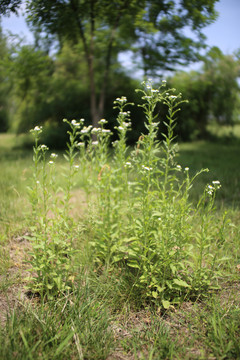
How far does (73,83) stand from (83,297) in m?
8.42

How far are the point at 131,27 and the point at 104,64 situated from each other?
62.4 inches

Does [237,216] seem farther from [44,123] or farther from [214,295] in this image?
[44,123]

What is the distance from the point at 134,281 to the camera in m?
2.42

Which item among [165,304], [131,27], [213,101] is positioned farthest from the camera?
[213,101]

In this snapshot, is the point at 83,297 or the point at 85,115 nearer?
the point at 83,297

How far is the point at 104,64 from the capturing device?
888 centimetres

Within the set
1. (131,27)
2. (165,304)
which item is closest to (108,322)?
(165,304)

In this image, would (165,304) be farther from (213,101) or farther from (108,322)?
(213,101)

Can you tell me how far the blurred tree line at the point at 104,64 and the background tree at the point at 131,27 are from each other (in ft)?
0.07

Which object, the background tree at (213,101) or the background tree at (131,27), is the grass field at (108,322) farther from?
the background tree at (213,101)

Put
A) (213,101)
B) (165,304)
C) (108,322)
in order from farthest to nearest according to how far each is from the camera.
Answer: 1. (213,101)
2. (165,304)
3. (108,322)

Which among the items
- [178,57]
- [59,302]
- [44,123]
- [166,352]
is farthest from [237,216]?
[44,123]

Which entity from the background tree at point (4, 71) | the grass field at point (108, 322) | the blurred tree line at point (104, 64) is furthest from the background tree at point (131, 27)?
the grass field at point (108, 322)

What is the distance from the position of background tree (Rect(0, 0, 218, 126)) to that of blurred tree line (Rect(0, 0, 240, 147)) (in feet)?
0.07
